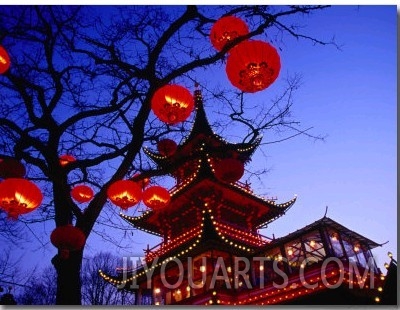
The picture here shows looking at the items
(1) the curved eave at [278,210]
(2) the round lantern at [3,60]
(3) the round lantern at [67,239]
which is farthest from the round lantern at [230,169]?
(1) the curved eave at [278,210]

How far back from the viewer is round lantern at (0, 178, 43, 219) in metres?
3.78

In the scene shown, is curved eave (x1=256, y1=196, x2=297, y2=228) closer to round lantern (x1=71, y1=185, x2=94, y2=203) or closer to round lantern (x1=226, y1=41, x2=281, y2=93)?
round lantern (x1=71, y1=185, x2=94, y2=203)

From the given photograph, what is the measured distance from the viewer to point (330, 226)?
7.25m

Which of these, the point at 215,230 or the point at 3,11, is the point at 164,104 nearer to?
the point at 3,11

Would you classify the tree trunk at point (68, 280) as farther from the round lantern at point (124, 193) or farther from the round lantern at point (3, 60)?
the round lantern at point (3, 60)

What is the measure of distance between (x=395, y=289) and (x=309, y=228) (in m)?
2.32

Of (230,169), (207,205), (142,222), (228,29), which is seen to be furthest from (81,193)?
(142,222)

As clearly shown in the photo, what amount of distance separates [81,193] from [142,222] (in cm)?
667

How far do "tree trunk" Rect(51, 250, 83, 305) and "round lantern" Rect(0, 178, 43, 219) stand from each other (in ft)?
2.09

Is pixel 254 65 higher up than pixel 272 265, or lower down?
higher up

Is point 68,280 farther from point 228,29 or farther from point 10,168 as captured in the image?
point 228,29

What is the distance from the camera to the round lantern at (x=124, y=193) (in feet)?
14.6

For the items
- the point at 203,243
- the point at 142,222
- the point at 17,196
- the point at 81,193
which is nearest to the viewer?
the point at 17,196

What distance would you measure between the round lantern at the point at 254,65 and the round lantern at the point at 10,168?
2.49 metres
